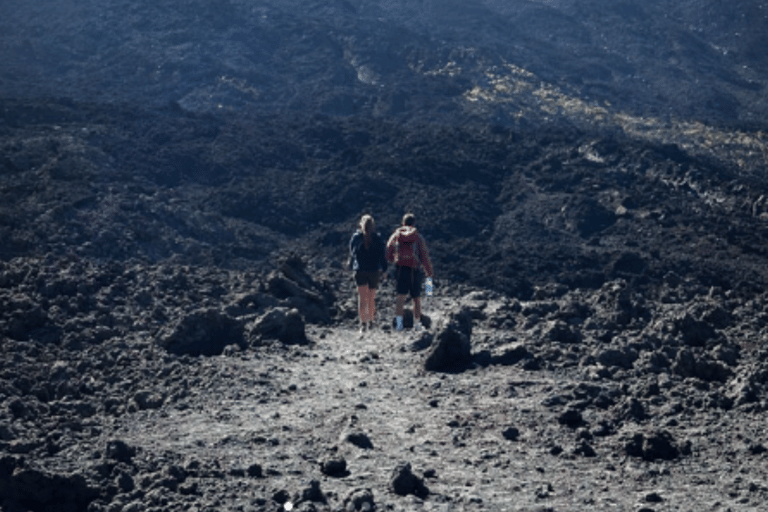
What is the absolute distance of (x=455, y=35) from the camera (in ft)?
150

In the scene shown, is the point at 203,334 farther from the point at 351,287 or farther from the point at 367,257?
the point at 351,287

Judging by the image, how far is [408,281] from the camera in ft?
40.6

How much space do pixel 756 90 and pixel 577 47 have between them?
29.3ft

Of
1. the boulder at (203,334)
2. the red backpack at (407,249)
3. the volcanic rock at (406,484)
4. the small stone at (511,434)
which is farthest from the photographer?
the red backpack at (407,249)

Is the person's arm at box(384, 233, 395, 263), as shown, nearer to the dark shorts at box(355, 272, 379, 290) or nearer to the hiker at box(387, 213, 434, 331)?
the hiker at box(387, 213, 434, 331)

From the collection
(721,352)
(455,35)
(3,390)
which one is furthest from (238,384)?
(455,35)

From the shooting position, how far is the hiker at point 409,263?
40.4ft

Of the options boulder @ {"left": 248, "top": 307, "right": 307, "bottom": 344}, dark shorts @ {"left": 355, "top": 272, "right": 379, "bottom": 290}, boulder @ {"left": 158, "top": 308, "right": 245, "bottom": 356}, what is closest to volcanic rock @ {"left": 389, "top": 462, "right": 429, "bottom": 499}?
boulder @ {"left": 158, "top": 308, "right": 245, "bottom": 356}

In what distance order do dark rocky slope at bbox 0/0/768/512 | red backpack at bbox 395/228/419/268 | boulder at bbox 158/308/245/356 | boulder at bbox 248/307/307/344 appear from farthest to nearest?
1. red backpack at bbox 395/228/419/268
2. boulder at bbox 248/307/307/344
3. boulder at bbox 158/308/245/356
4. dark rocky slope at bbox 0/0/768/512

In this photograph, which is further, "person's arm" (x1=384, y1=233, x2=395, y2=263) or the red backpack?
"person's arm" (x1=384, y1=233, x2=395, y2=263)

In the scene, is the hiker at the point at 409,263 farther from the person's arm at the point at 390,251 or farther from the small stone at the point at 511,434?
the small stone at the point at 511,434

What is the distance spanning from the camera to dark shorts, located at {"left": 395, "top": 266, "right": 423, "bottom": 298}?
1238cm

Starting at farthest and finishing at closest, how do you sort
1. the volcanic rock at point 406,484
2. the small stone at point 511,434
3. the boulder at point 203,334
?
the boulder at point 203,334
the small stone at point 511,434
the volcanic rock at point 406,484

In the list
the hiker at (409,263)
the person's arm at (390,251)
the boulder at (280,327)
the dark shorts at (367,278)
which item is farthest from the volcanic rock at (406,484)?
the person's arm at (390,251)
